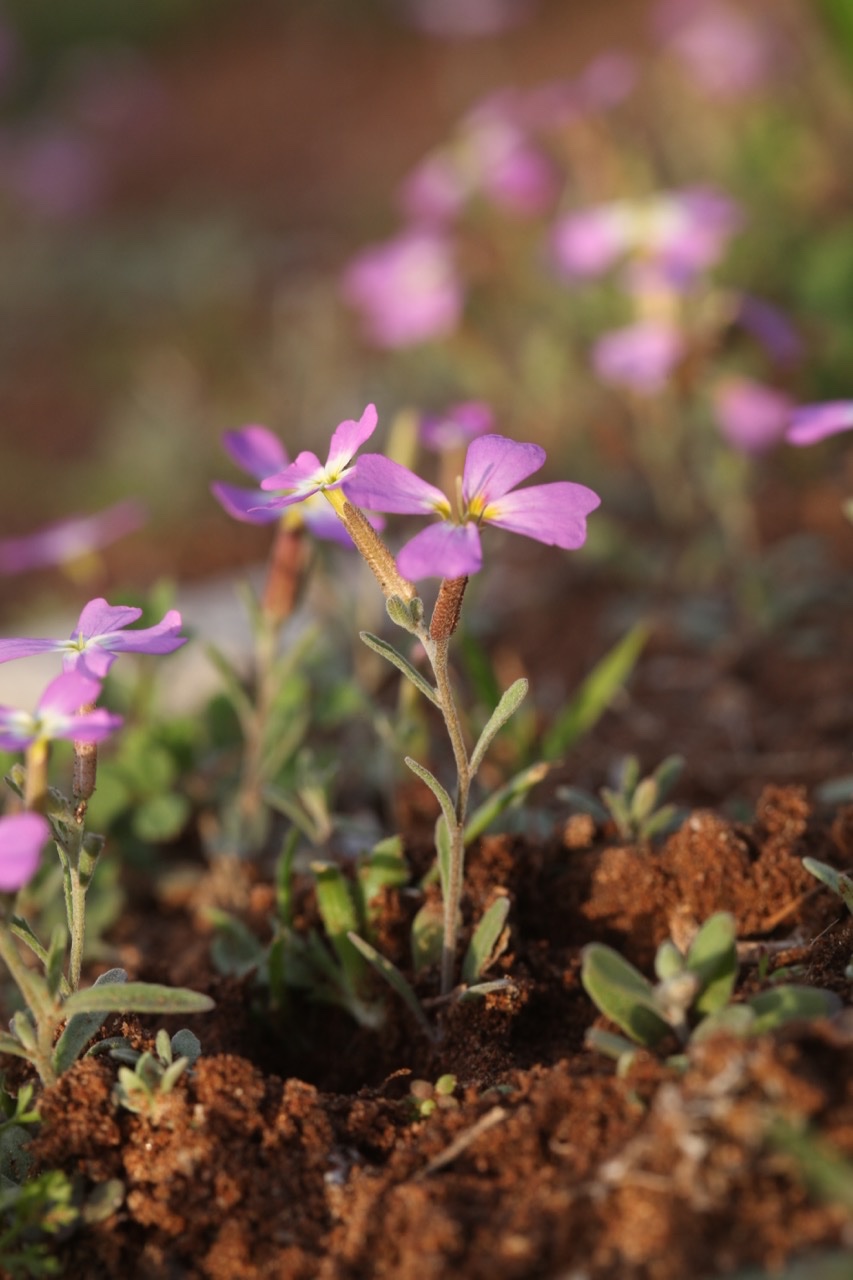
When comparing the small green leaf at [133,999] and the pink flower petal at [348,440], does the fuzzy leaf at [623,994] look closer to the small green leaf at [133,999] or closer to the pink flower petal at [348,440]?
the small green leaf at [133,999]

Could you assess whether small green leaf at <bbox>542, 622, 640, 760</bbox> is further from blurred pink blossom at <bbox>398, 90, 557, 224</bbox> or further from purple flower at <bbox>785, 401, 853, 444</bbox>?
blurred pink blossom at <bbox>398, 90, 557, 224</bbox>

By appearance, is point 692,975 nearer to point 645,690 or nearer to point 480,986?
point 480,986

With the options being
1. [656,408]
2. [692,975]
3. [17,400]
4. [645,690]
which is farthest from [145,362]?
[692,975]

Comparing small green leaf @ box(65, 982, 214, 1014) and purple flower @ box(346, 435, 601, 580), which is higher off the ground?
purple flower @ box(346, 435, 601, 580)

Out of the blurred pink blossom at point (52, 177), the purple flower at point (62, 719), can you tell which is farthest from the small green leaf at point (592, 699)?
the blurred pink blossom at point (52, 177)

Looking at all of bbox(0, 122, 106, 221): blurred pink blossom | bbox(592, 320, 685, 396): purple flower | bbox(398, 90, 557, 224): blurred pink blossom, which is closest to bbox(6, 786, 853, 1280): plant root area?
bbox(592, 320, 685, 396): purple flower

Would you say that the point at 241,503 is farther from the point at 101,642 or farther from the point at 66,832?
the point at 66,832

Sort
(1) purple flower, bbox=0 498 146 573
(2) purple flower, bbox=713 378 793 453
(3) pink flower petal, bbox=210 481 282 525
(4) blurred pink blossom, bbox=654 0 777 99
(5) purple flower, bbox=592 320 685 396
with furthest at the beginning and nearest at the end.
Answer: (4) blurred pink blossom, bbox=654 0 777 99 → (2) purple flower, bbox=713 378 793 453 → (5) purple flower, bbox=592 320 685 396 → (1) purple flower, bbox=0 498 146 573 → (3) pink flower petal, bbox=210 481 282 525
